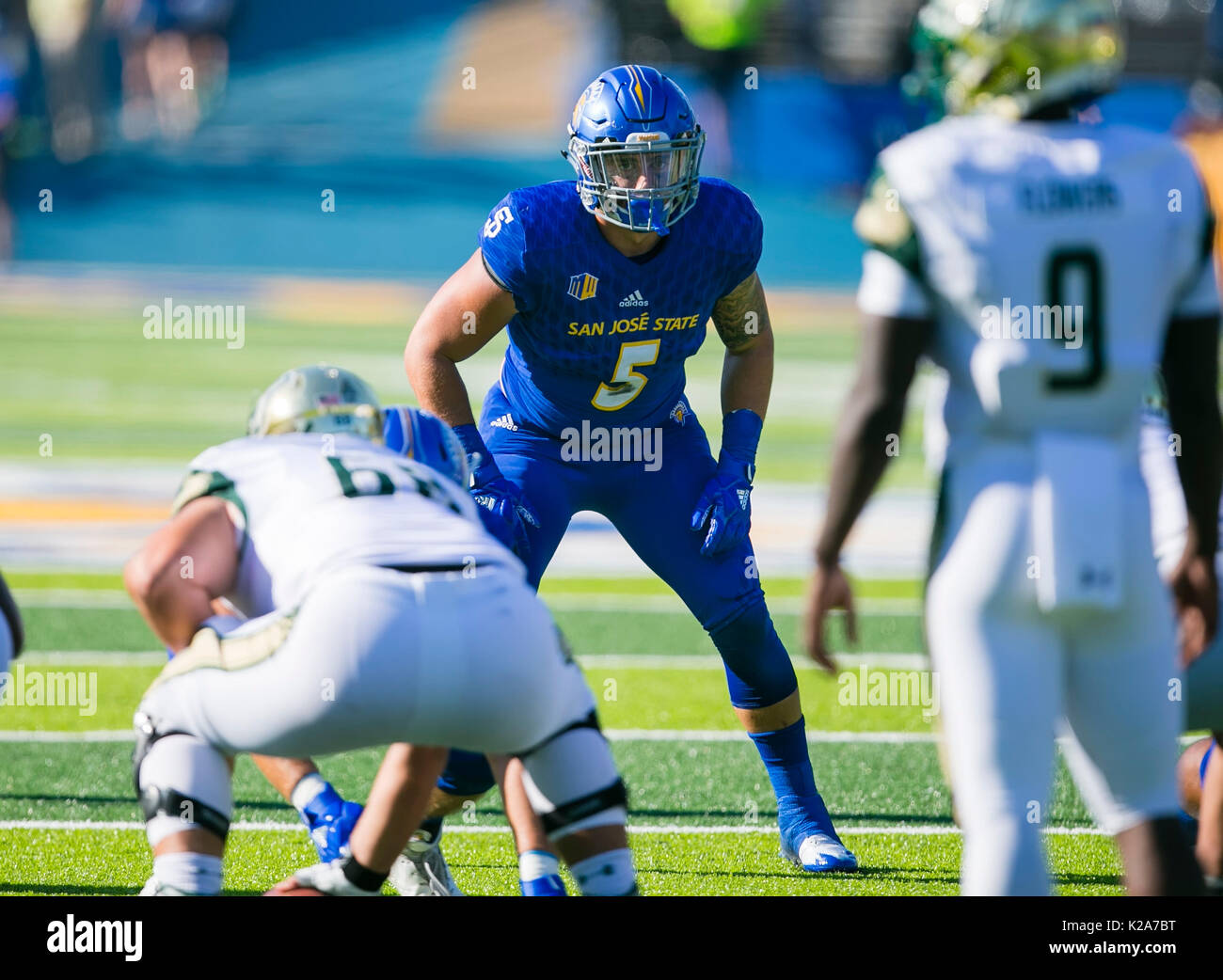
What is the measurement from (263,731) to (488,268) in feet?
5.40

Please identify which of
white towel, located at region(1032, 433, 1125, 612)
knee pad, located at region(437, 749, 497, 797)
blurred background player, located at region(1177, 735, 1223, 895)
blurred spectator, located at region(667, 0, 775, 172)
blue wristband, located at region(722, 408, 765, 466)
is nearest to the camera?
white towel, located at region(1032, 433, 1125, 612)

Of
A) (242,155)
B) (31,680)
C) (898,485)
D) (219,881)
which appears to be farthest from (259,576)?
(242,155)

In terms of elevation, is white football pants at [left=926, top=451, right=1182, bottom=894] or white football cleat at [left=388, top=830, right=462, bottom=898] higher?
white football pants at [left=926, top=451, right=1182, bottom=894]

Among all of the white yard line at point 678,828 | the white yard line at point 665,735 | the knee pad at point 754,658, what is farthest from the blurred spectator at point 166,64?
the knee pad at point 754,658


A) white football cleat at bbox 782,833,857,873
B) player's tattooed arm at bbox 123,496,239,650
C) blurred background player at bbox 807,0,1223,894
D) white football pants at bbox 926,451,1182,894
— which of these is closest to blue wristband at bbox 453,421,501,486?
player's tattooed arm at bbox 123,496,239,650

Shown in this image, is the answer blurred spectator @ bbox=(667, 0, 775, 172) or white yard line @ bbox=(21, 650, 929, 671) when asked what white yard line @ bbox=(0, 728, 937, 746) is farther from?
blurred spectator @ bbox=(667, 0, 775, 172)

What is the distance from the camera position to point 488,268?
13.9 ft

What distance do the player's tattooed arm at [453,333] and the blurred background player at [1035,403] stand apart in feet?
5.36

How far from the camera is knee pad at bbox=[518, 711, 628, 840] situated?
3131mm

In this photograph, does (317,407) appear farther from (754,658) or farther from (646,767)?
(646,767)

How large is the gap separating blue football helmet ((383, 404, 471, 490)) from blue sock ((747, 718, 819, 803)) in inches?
53.2

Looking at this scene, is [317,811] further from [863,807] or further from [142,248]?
[142,248]

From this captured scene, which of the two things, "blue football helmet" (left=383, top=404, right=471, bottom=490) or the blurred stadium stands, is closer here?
"blue football helmet" (left=383, top=404, right=471, bottom=490)

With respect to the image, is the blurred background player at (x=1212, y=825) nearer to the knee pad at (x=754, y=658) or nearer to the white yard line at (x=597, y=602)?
the knee pad at (x=754, y=658)
